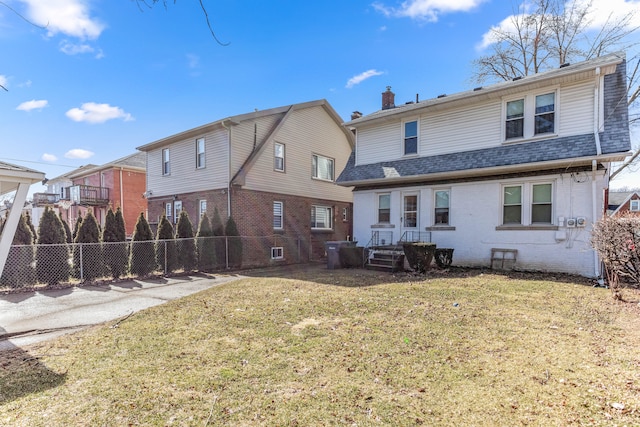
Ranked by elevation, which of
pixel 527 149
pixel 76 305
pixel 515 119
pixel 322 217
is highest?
pixel 515 119

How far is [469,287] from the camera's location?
26.3ft

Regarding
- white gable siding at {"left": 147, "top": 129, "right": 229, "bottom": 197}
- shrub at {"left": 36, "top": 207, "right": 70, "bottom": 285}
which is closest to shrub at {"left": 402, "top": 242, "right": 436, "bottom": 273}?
white gable siding at {"left": 147, "top": 129, "right": 229, "bottom": 197}

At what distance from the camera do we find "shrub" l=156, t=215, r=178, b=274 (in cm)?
1127

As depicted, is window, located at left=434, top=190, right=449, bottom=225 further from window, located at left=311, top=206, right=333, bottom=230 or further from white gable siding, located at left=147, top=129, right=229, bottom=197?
white gable siding, located at left=147, top=129, right=229, bottom=197

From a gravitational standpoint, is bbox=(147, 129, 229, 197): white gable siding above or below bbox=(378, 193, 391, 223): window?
above

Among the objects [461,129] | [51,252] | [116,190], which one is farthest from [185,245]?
[116,190]

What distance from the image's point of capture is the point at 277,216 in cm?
1609

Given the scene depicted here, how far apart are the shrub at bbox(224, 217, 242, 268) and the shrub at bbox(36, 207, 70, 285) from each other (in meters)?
5.21

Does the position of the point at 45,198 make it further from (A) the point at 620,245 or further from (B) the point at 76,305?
(A) the point at 620,245

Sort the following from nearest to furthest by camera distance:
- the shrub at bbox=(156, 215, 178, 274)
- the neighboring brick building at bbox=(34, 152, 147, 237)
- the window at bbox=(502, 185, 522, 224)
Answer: the window at bbox=(502, 185, 522, 224), the shrub at bbox=(156, 215, 178, 274), the neighboring brick building at bbox=(34, 152, 147, 237)

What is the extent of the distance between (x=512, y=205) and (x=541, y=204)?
79cm

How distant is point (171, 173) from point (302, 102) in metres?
7.76

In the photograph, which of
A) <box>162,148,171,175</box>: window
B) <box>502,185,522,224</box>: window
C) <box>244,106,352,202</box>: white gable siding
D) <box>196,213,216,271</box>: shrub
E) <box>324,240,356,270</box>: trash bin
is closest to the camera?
<box>502,185,522,224</box>: window

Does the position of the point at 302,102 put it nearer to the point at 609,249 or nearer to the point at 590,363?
the point at 609,249
